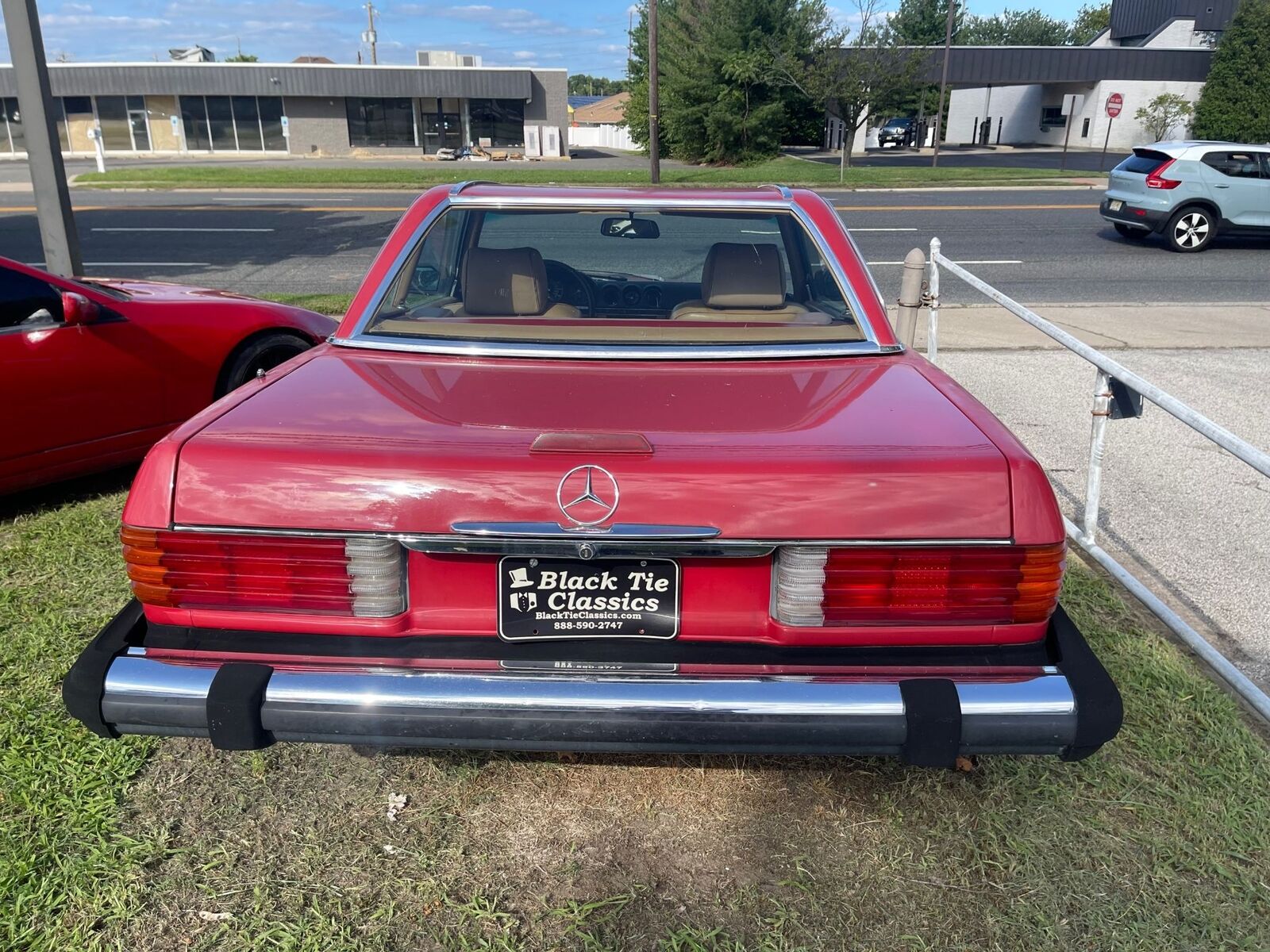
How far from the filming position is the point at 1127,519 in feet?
16.3

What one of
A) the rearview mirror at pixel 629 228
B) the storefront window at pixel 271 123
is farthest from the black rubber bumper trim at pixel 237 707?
the storefront window at pixel 271 123

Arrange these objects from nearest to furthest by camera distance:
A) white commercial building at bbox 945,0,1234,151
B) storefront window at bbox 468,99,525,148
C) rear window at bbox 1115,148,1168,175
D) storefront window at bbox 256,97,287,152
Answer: rear window at bbox 1115,148,1168,175 < storefront window at bbox 256,97,287,152 < white commercial building at bbox 945,0,1234,151 < storefront window at bbox 468,99,525,148

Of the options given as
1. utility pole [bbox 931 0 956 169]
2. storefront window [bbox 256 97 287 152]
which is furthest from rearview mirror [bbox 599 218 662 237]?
storefront window [bbox 256 97 287 152]

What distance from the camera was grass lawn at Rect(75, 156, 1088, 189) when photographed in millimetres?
26234

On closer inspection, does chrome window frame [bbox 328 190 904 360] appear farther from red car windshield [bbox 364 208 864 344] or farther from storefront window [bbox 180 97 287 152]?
storefront window [bbox 180 97 287 152]

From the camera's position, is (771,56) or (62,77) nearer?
(771,56)

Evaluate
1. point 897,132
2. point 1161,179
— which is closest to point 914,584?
point 1161,179

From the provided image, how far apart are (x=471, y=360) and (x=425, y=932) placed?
1.57 metres

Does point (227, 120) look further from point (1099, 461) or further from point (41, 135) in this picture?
point (1099, 461)

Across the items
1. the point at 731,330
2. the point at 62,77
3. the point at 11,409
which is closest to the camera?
the point at 731,330

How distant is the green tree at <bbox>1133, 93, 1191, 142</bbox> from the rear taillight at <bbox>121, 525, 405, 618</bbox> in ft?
159

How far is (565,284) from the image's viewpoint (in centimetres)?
372

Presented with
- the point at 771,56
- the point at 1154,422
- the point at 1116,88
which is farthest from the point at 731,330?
the point at 1116,88

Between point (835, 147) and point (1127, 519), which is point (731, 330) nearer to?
point (1127, 519)
